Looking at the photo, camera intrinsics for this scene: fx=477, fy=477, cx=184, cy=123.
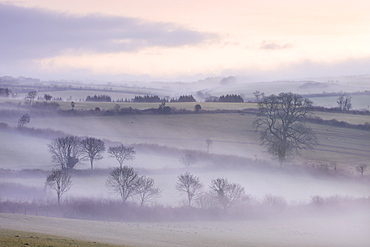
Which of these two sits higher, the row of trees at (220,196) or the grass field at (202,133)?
the grass field at (202,133)

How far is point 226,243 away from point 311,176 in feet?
81.2

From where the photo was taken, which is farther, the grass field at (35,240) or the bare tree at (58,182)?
the bare tree at (58,182)

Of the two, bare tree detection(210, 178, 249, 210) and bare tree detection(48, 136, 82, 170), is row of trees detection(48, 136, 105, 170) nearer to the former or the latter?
bare tree detection(48, 136, 82, 170)

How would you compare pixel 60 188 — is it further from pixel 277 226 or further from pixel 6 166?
pixel 277 226

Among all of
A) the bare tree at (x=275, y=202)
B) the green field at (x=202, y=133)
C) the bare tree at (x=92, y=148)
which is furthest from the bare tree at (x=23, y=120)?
the bare tree at (x=275, y=202)

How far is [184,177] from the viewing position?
4075 cm

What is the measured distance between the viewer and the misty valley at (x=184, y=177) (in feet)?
94.4

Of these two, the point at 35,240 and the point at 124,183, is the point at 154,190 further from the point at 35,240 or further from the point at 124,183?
the point at 35,240

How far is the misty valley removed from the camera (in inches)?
1133

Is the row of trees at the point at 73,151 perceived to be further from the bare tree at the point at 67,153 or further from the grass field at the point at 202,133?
the grass field at the point at 202,133

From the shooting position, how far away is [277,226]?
→ 31.1 m

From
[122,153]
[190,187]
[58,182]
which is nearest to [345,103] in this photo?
[122,153]

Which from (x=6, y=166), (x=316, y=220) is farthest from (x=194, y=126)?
(x=316, y=220)

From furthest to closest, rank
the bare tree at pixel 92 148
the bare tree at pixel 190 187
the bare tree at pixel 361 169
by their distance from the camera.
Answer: the bare tree at pixel 92 148
the bare tree at pixel 361 169
the bare tree at pixel 190 187
